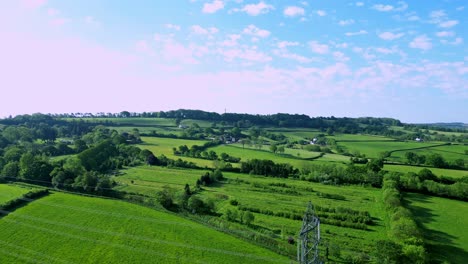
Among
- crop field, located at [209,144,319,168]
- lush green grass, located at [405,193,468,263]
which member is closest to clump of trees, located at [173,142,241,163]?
crop field, located at [209,144,319,168]

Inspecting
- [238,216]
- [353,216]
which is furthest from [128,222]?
[353,216]

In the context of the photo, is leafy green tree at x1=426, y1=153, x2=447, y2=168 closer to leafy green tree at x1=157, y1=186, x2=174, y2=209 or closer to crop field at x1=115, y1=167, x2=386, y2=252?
crop field at x1=115, y1=167, x2=386, y2=252

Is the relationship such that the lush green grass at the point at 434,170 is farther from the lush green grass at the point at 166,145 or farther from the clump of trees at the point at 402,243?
the lush green grass at the point at 166,145

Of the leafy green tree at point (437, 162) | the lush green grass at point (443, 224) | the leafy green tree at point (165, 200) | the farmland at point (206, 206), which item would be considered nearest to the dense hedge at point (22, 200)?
the farmland at point (206, 206)

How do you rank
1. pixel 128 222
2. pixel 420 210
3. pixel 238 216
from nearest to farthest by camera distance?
pixel 128 222
pixel 238 216
pixel 420 210

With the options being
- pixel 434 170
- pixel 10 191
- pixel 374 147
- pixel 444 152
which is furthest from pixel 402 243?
pixel 374 147

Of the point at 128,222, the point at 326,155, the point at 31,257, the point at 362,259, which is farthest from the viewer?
the point at 326,155

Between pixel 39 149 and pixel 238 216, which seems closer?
pixel 238 216

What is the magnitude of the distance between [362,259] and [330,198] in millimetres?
26313

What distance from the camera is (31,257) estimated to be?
32.7 meters

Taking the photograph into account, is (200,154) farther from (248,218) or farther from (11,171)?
(248,218)

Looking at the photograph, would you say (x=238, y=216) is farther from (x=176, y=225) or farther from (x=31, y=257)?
(x=31, y=257)

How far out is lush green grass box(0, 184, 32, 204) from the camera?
4656 cm

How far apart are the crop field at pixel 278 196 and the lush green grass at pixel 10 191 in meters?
16.1
